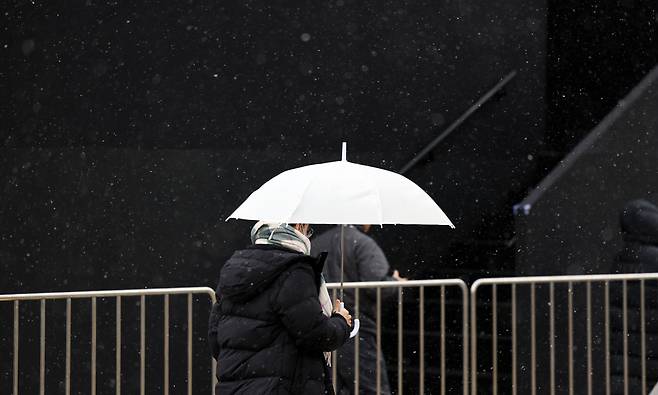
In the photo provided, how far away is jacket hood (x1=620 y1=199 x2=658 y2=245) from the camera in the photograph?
9812 mm

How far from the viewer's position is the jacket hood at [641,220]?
9812 mm

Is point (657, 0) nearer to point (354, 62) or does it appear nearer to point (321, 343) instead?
point (354, 62)

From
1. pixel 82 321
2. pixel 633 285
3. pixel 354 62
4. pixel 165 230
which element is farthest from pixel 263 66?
pixel 633 285

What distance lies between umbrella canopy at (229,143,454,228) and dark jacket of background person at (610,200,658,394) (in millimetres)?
4153

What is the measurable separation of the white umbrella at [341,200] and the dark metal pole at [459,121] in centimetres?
695

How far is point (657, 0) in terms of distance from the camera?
42.9 feet

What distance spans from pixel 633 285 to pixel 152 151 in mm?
4771

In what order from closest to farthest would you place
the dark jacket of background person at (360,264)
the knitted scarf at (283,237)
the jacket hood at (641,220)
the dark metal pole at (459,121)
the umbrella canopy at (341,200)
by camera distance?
the umbrella canopy at (341,200) → the knitted scarf at (283,237) → the dark jacket of background person at (360,264) → the jacket hood at (641,220) → the dark metal pole at (459,121)

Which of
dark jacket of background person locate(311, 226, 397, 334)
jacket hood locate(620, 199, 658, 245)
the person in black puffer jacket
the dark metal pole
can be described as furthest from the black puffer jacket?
the dark metal pole

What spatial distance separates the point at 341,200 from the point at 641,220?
534cm

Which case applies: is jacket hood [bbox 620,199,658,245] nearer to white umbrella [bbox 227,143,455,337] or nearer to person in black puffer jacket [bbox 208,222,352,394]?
white umbrella [bbox 227,143,455,337]

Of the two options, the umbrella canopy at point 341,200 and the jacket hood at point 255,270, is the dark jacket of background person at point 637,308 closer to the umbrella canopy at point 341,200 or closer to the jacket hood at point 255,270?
the umbrella canopy at point 341,200

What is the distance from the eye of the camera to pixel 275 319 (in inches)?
211

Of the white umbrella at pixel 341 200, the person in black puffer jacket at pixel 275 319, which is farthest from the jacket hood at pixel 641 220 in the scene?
the person in black puffer jacket at pixel 275 319
